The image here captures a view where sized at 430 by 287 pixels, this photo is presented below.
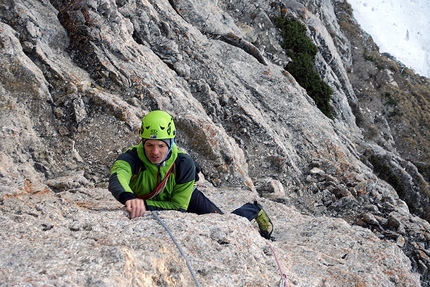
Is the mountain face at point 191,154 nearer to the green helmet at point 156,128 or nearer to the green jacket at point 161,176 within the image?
the green jacket at point 161,176

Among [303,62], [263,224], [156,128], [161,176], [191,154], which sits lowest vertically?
[191,154]

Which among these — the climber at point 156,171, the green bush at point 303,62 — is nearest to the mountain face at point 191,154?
the climber at point 156,171

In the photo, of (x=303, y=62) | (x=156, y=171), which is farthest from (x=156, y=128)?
(x=303, y=62)

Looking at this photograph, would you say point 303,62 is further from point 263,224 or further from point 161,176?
point 161,176

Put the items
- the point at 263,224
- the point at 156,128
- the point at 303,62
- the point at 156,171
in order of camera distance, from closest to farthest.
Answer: the point at 156,128 → the point at 156,171 → the point at 263,224 → the point at 303,62

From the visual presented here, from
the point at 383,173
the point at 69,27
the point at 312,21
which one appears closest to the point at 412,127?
the point at 312,21

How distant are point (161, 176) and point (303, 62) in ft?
65.1

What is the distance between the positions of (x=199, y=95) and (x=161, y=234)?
956 cm

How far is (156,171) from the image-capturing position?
480cm

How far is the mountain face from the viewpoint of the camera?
370 centimetres

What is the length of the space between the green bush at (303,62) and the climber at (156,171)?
18.0 metres

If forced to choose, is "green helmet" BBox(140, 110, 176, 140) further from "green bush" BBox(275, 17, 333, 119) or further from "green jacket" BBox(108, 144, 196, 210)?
"green bush" BBox(275, 17, 333, 119)

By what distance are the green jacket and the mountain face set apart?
312 mm

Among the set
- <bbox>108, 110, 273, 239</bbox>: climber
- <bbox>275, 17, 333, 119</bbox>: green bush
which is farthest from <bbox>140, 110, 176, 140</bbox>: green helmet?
<bbox>275, 17, 333, 119</bbox>: green bush
